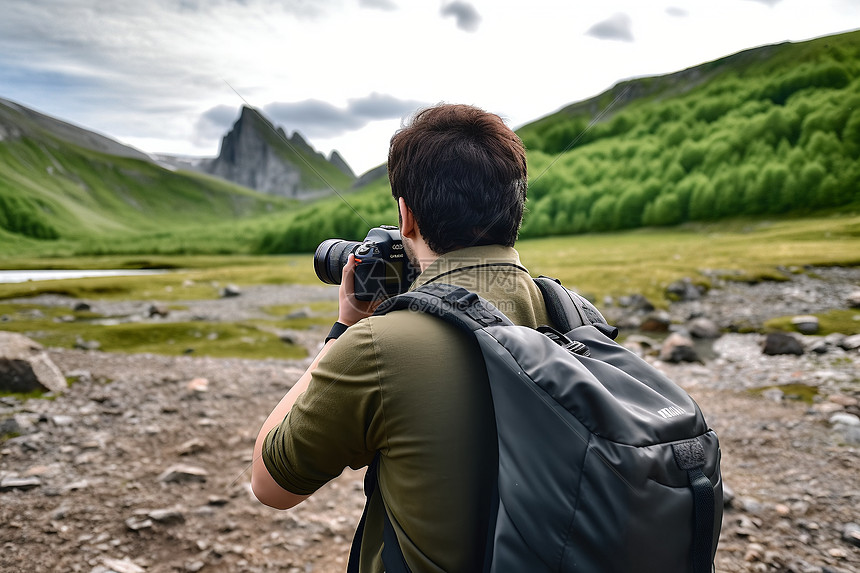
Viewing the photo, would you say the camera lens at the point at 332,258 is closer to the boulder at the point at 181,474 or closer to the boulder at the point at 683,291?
the boulder at the point at 181,474

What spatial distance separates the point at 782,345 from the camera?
486 inches

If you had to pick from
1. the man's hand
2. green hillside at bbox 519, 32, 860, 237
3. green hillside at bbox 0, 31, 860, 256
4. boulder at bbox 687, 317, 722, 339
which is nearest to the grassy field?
boulder at bbox 687, 317, 722, 339

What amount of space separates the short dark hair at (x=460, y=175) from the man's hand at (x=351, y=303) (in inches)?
22.2

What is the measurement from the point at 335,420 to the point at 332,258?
144 cm

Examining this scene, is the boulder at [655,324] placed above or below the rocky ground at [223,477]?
below

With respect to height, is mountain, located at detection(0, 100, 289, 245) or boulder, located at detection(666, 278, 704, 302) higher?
mountain, located at detection(0, 100, 289, 245)

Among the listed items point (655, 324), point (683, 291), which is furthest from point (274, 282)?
point (655, 324)

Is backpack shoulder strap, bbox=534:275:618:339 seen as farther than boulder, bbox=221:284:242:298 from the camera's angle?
No

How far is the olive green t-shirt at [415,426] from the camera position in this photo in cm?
166

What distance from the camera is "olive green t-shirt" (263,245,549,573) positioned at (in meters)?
1.66

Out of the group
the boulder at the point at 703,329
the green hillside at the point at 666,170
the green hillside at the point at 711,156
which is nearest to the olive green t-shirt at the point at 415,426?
the boulder at the point at 703,329

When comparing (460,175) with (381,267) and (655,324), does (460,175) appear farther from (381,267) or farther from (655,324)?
(655,324)

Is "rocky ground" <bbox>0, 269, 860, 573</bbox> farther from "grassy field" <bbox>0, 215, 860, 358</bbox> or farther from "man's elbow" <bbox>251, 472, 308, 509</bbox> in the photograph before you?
"grassy field" <bbox>0, 215, 860, 358</bbox>

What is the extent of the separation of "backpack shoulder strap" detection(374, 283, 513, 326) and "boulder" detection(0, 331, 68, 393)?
8973 millimetres
